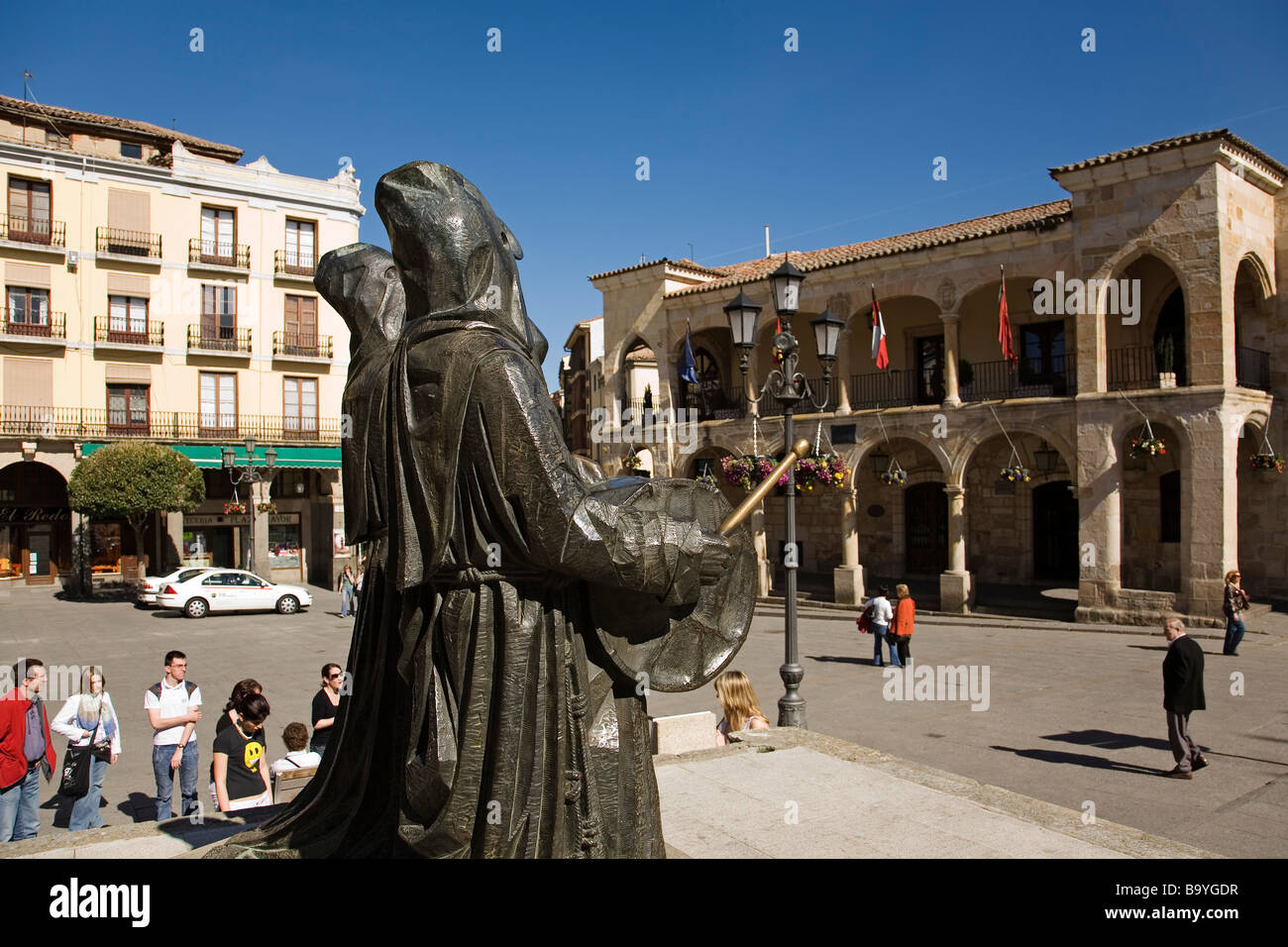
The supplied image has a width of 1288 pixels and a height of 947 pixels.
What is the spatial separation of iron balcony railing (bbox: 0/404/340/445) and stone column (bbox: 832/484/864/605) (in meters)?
16.6

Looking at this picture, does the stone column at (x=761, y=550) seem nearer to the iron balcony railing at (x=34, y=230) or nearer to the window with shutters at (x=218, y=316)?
the window with shutters at (x=218, y=316)

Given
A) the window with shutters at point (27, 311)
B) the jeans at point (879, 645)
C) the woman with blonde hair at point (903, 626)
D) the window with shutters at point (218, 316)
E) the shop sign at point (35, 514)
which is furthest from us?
the window with shutters at point (218, 316)

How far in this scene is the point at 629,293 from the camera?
2731 centimetres

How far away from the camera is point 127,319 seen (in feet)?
91.6

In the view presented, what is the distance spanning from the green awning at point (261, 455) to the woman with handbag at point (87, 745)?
21341 millimetres

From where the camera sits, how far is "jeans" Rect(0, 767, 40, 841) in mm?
5797

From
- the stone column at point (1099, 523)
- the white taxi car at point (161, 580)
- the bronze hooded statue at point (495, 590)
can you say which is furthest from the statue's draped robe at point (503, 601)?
the white taxi car at point (161, 580)

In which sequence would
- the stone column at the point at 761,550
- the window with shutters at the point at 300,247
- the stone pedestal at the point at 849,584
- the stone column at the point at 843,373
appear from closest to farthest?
the stone pedestal at the point at 849,584 < the stone column at the point at 843,373 < the stone column at the point at 761,550 < the window with shutters at the point at 300,247

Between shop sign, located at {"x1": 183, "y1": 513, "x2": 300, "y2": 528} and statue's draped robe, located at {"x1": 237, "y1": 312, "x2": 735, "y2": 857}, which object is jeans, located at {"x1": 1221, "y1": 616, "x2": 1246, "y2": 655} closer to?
statue's draped robe, located at {"x1": 237, "y1": 312, "x2": 735, "y2": 857}

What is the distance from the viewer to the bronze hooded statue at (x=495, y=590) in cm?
244

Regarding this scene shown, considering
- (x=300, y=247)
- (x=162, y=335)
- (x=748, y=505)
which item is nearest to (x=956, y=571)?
(x=748, y=505)

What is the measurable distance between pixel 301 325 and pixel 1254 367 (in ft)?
86.2

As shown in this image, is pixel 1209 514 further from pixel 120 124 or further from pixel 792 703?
pixel 120 124

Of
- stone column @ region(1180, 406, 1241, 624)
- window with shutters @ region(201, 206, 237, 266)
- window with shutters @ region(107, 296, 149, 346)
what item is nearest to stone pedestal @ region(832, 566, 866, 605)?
stone column @ region(1180, 406, 1241, 624)
